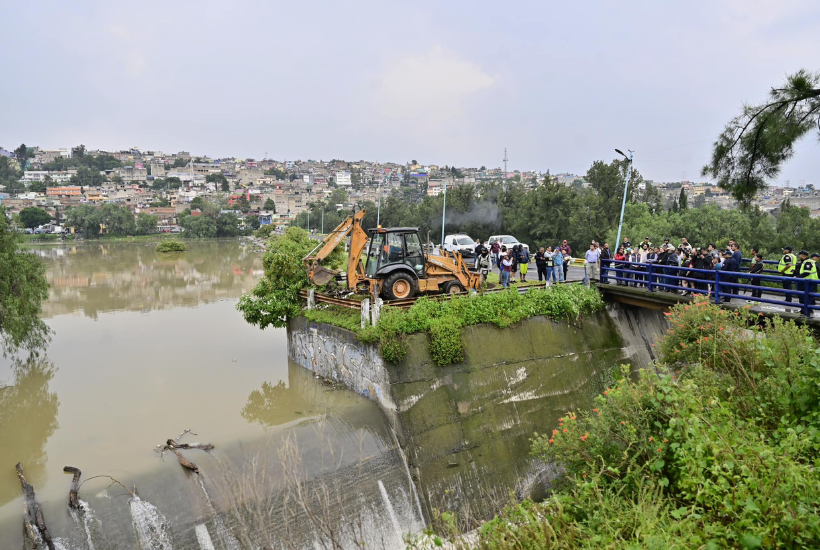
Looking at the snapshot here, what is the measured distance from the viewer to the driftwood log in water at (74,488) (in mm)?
8014

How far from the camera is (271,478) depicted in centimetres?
907

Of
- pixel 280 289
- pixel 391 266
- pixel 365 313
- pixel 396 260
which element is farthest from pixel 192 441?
pixel 396 260

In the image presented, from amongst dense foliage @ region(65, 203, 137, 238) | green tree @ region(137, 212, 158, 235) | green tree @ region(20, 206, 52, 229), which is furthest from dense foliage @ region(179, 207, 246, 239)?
green tree @ region(20, 206, 52, 229)

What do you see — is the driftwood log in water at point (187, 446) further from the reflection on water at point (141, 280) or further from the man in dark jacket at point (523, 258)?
the reflection on water at point (141, 280)

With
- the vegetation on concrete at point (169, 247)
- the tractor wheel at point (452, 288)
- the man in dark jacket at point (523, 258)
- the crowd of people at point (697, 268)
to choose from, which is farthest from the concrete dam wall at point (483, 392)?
the vegetation on concrete at point (169, 247)

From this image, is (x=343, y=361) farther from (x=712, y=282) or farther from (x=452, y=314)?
(x=712, y=282)

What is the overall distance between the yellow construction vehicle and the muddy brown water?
287 centimetres

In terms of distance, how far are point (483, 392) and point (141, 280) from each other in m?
35.6

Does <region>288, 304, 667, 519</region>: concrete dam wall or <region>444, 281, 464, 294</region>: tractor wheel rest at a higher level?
<region>444, 281, 464, 294</region>: tractor wheel

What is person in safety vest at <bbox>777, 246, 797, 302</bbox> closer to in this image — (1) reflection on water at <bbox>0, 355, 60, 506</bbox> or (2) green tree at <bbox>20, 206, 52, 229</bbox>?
(1) reflection on water at <bbox>0, 355, 60, 506</bbox>

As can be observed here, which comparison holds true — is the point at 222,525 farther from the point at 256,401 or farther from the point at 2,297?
the point at 2,297

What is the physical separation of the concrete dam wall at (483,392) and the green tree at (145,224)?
98526 mm

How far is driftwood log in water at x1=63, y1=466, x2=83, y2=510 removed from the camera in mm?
8014

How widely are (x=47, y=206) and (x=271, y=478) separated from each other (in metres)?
147
